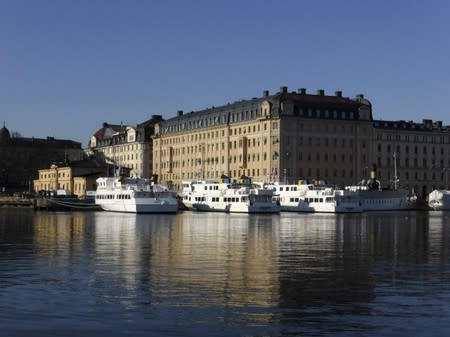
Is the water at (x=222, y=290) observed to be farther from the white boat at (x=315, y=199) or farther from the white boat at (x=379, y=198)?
the white boat at (x=379, y=198)

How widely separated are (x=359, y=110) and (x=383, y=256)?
15196cm

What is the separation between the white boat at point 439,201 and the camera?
612 feet

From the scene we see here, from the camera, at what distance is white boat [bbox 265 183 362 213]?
154 m

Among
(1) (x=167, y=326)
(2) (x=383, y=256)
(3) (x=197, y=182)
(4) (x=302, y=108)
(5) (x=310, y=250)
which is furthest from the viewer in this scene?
(4) (x=302, y=108)

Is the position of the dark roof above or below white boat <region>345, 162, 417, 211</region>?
above

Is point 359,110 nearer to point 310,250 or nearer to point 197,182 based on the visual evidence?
point 197,182

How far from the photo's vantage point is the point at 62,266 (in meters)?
39.9

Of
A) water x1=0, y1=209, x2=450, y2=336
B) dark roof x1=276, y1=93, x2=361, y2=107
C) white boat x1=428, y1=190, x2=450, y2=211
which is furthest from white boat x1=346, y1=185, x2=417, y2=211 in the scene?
water x1=0, y1=209, x2=450, y2=336

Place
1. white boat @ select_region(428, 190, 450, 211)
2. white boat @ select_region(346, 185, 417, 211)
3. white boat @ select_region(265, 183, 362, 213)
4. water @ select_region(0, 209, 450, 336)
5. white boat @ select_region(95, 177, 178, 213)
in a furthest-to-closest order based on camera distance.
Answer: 1. white boat @ select_region(428, 190, 450, 211)
2. white boat @ select_region(346, 185, 417, 211)
3. white boat @ select_region(265, 183, 362, 213)
4. white boat @ select_region(95, 177, 178, 213)
5. water @ select_region(0, 209, 450, 336)

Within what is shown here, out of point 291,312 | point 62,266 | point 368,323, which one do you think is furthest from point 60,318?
point 62,266

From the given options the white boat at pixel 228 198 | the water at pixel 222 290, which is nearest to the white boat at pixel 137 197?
the white boat at pixel 228 198

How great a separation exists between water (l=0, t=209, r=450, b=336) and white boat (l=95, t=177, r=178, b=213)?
83.0 m

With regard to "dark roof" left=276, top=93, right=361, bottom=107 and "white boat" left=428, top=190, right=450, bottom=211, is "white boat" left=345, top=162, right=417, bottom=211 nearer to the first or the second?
"white boat" left=428, top=190, right=450, bottom=211

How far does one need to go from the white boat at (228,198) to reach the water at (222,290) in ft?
298
